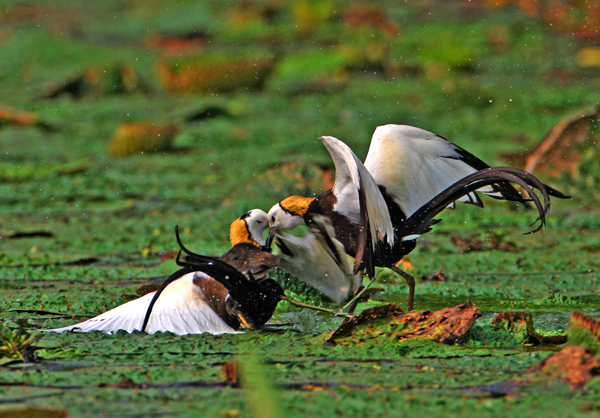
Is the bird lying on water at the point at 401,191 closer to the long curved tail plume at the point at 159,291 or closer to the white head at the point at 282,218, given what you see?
the white head at the point at 282,218

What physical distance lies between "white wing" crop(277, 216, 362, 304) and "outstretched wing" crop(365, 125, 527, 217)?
1.52 feet

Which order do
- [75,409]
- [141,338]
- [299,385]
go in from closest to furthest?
[75,409] → [299,385] → [141,338]

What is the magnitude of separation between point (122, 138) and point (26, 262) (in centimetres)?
441

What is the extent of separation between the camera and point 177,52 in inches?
658

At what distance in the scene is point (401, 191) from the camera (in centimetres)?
484

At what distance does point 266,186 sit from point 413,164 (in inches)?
121

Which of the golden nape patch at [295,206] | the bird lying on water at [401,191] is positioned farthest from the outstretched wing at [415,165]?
Result: the golden nape patch at [295,206]

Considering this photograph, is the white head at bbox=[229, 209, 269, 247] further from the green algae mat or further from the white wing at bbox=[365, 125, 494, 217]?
the white wing at bbox=[365, 125, 494, 217]

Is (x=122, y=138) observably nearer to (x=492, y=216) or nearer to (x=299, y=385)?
(x=492, y=216)

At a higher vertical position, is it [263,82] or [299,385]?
[263,82]

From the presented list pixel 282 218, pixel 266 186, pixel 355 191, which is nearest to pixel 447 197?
pixel 355 191

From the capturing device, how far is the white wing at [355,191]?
4.04m

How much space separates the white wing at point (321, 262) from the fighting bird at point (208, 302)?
0.26m

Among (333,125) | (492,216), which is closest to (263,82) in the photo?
(333,125)
